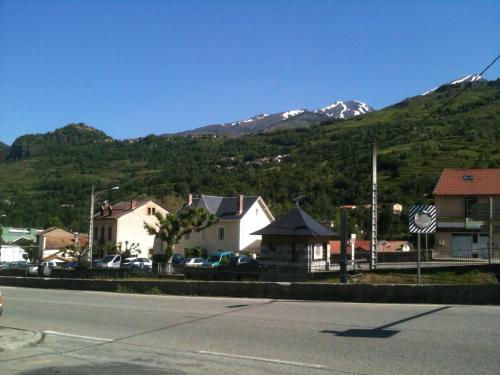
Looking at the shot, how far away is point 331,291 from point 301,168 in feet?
385

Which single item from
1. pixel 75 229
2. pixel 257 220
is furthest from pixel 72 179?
pixel 257 220

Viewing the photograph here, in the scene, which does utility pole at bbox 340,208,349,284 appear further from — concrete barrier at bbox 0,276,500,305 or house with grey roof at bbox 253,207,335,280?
house with grey roof at bbox 253,207,335,280

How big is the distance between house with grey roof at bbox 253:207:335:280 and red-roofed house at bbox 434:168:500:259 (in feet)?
62.3

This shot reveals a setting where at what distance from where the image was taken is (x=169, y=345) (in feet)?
36.3

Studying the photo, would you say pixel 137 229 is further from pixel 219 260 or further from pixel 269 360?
pixel 269 360

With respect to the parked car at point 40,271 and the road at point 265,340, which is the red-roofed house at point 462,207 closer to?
the parked car at point 40,271

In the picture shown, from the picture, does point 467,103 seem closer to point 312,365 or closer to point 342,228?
point 342,228

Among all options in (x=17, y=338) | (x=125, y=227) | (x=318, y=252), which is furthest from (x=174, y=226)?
(x=125, y=227)

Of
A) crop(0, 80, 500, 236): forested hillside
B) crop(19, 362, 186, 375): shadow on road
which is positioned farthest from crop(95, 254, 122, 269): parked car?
crop(19, 362, 186, 375): shadow on road

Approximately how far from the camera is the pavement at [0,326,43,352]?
36.4 ft

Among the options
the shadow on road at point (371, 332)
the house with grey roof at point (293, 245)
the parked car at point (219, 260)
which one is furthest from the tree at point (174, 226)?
the shadow on road at point (371, 332)

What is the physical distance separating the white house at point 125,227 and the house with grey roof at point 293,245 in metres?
35.8

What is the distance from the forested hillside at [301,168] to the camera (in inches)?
4072

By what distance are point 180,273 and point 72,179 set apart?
12054cm
